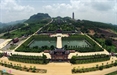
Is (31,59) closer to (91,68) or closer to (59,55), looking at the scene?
(59,55)

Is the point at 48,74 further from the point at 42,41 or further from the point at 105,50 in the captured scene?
the point at 42,41

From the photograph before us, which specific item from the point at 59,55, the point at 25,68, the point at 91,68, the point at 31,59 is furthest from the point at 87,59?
the point at 25,68

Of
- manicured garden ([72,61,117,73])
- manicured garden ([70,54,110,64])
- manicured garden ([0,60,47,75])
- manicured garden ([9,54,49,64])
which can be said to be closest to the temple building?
manicured garden ([9,54,49,64])

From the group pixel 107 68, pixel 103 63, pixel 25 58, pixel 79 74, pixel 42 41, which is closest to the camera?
pixel 79 74

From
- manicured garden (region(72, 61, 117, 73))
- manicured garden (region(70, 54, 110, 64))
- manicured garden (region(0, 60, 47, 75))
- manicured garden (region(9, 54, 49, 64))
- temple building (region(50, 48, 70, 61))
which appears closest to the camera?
manicured garden (region(72, 61, 117, 73))

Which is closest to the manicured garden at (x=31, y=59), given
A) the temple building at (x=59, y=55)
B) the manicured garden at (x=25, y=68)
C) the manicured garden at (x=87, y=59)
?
the temple building at (x=59, y=55)

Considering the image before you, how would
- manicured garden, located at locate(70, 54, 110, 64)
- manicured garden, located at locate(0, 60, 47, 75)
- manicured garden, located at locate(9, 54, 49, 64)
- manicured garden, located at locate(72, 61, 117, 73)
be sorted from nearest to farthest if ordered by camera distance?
1. manicured garden, located at locate(72, 61, 117, 73)
2. manicured garden, located at locate(0, 60, 47, 75)
3. manicured garden, located at locate(70, 54, 110, 64)
4. manicured garden, located at locate(9, 54, 49, 64)

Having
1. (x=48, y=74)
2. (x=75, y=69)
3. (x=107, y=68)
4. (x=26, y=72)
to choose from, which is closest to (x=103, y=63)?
(x=107, y=68)

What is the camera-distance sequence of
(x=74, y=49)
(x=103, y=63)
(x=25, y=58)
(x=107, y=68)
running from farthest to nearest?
1. (x=74, y=49)
2. (x=25, y=58)
3. (x=103, y=63)
4. (x=107, y=68)

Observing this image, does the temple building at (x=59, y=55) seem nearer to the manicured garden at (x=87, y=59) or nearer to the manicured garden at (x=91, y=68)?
the manicured garden at (x=87, y=59)

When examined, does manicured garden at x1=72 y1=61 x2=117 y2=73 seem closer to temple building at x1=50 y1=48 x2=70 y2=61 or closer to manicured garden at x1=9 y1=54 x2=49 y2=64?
temple building at x1=50 y1=48 x2=70 y2=61

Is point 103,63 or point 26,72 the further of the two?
point 103,63
